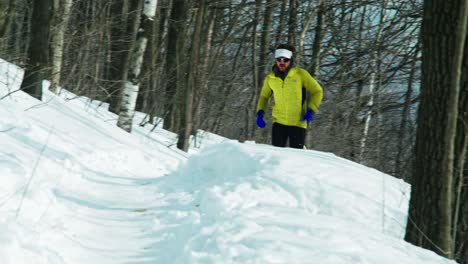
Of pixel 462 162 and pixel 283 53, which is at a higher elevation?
pixel 283 53

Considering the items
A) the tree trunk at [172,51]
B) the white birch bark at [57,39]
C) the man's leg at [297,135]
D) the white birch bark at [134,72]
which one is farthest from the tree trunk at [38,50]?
the tree trunk at [172,51]

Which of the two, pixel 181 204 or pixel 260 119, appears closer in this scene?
pixel 181 204

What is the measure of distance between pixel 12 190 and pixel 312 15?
34.4ft

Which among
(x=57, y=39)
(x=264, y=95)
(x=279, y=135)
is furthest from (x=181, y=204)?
(x=57, y=39)

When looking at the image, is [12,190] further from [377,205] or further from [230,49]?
[230,49]

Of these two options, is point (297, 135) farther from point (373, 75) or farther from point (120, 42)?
point (373, 75)

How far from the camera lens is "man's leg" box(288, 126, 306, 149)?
820 cm

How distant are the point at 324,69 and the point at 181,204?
10.3 meters

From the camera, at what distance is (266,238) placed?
12.4 feet

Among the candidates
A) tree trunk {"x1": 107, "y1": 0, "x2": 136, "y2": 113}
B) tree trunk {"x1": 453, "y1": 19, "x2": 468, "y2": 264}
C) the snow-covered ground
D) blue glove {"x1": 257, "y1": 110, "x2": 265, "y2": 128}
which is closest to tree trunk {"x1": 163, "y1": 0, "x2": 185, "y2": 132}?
tree trunk {"x1": 107, "y1": 0, "x2": 136, "y2": 113}

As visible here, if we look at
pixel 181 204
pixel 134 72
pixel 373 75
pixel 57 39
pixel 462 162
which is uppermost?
pixel 373 75

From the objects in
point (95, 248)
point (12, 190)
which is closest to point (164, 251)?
point (95, 248)

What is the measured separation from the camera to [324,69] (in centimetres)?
1522

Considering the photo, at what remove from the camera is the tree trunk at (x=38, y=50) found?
909cm
